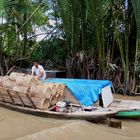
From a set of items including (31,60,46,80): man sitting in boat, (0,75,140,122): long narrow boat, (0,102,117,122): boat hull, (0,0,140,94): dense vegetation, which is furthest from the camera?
Result: (0,0,140,94): dense vegetation

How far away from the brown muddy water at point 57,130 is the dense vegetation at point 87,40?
426 cm

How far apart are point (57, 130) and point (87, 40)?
7.14 m

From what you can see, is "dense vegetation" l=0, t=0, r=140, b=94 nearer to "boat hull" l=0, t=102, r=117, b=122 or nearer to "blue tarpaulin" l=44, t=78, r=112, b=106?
"blue tarpaulin" l=44, t=78, r=112, b=106

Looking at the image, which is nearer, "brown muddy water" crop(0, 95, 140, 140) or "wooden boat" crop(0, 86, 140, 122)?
"brown muddy water" crop(0, 95, 140, 140)

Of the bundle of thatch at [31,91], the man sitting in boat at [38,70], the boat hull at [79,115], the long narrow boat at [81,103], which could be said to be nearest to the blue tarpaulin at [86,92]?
the long narrow boat at [81,103]

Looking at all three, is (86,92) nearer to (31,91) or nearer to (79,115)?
(79,115)

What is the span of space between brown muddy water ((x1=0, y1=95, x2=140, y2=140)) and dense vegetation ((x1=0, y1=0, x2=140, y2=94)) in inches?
168

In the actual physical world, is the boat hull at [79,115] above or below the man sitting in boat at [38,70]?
below

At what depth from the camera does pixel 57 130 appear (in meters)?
6.89

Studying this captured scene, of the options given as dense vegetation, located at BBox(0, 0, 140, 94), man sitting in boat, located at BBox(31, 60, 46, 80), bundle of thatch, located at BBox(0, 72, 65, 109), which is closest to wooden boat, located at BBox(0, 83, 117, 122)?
bundle of thatch, located at BBox(0, 72, 65, 109)

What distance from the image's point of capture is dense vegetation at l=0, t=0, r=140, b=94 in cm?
1224

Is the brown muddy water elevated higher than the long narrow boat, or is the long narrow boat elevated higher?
the long narrow boat

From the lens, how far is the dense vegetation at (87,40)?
12.2 metres

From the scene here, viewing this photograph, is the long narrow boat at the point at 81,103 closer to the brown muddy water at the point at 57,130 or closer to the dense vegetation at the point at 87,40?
the brown muddy water at the point at 57,130
